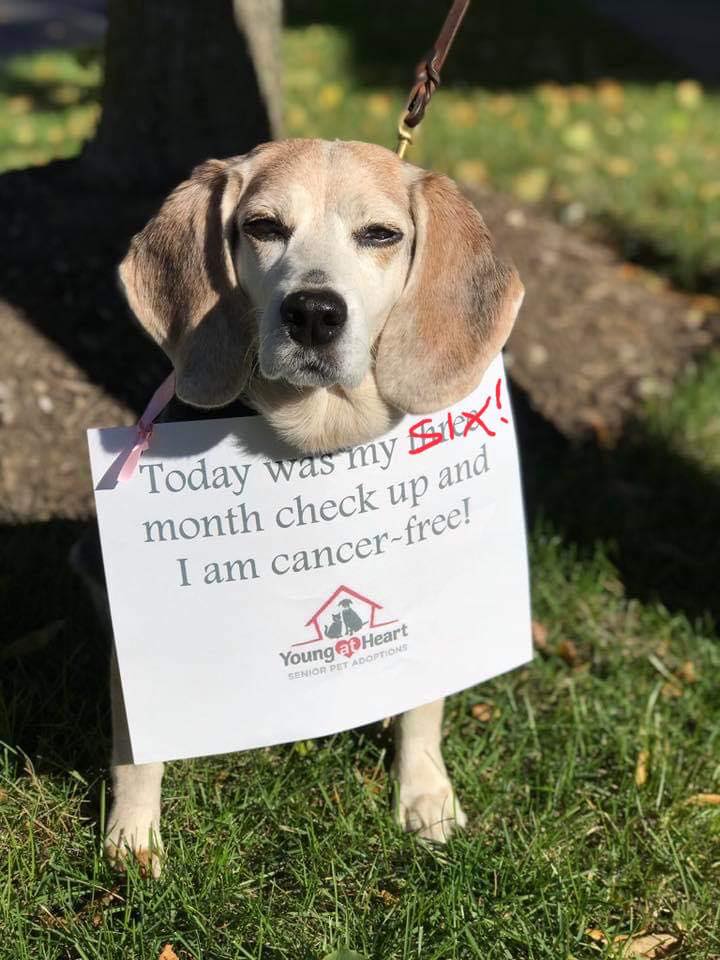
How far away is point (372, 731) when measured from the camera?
2.94m

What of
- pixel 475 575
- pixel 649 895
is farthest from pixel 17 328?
pixel 649 895

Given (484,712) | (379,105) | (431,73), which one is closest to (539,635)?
(484,712)

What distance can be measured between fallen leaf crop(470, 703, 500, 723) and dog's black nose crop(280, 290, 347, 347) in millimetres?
1324

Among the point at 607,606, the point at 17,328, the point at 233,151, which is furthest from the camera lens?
the point at 233,151

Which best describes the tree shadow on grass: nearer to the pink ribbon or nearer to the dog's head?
the pink ribbon

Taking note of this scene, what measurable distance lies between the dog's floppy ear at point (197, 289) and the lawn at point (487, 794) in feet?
3.35

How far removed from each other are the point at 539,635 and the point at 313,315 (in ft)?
5.25

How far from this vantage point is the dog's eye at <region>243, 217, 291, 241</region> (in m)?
2.34

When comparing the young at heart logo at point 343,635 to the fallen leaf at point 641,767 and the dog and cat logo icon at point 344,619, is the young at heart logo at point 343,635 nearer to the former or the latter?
the dog and cat logo icon at point 344,619

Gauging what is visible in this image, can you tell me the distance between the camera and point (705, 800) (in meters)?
2.74

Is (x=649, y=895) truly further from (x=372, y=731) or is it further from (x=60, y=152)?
(x=60, y=152)

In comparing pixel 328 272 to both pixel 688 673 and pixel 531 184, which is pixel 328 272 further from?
pixel 531 184

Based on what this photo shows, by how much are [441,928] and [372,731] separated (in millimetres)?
678

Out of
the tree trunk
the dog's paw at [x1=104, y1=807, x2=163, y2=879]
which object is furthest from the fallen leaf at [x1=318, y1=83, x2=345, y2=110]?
the dog's paw at [x1=104, y1=807, x2=163, y2=879]
